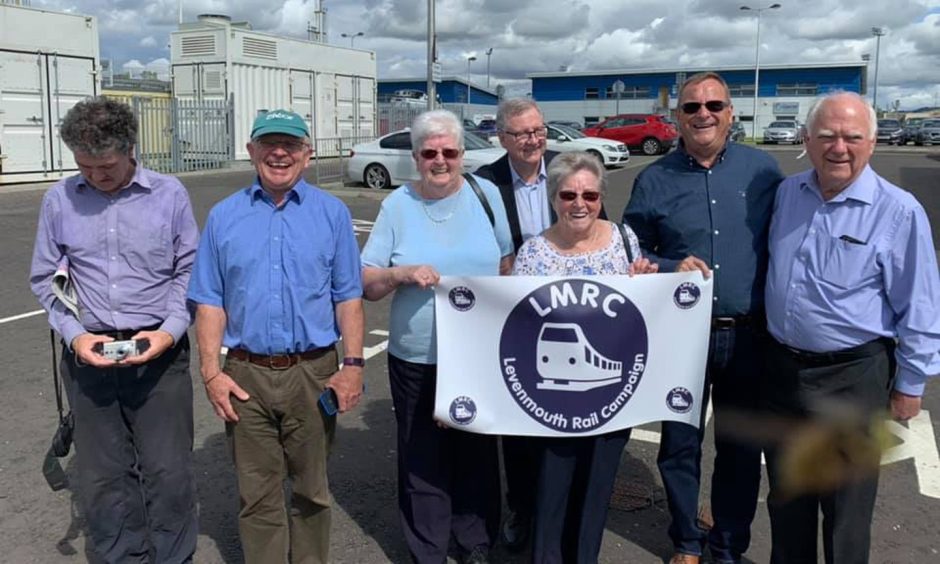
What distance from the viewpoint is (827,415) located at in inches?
113

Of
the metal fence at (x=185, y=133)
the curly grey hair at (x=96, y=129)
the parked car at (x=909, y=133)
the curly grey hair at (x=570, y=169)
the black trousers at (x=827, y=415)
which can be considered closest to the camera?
the curly grey hair at (x=96, y=129)

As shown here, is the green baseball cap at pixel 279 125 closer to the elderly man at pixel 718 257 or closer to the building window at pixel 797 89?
the elderly man at pixel 718 257

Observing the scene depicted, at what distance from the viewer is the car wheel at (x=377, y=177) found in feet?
59.6

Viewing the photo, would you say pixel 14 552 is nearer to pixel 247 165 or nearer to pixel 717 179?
pixel 717 179

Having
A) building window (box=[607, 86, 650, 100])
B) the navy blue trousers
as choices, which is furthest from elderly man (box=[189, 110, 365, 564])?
building window (box=[607, 86, 650, 100])

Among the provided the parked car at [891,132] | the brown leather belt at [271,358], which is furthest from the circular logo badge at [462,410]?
the parked car at [891,132]

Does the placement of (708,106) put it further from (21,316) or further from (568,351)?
(21,316)

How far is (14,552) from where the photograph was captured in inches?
140

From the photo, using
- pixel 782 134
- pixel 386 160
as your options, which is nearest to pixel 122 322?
pixel 386 160

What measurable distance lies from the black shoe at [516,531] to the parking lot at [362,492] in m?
0.06

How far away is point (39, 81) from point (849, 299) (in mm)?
20277

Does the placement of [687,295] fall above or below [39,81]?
below

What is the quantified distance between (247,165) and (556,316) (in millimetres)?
23818

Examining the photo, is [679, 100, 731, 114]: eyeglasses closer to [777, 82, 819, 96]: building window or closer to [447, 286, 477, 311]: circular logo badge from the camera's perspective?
[447, 286, 477, 311]: circular logo badge
